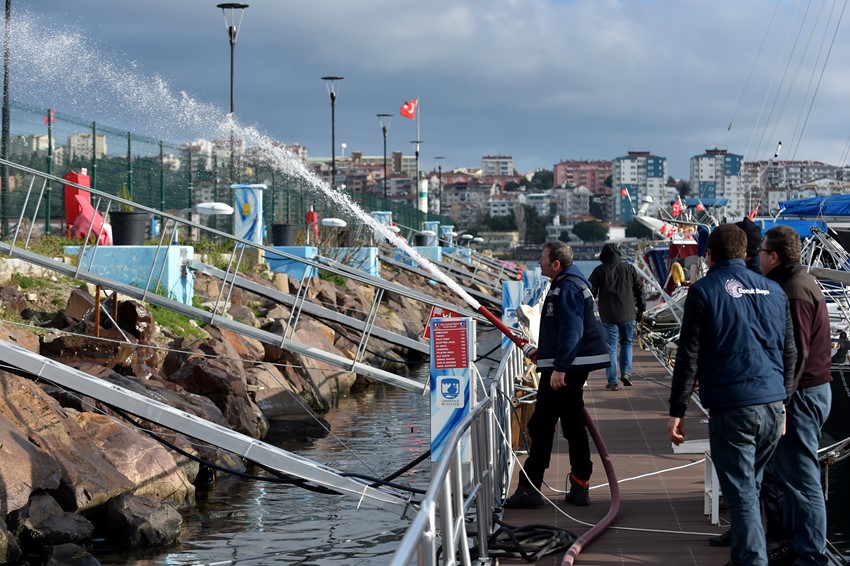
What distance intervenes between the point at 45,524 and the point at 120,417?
3.29 m

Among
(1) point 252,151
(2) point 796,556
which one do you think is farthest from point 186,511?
(1) point 252,151

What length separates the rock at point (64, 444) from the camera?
12023 millimetres

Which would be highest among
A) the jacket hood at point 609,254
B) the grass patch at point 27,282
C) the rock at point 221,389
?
the jacket hood at point 609,254

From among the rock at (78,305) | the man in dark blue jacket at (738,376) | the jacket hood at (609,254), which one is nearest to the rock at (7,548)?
the man in dark blue jacket at (738,376)

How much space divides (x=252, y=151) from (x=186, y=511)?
33.8m

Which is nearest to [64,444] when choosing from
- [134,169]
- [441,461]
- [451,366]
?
[451,366]

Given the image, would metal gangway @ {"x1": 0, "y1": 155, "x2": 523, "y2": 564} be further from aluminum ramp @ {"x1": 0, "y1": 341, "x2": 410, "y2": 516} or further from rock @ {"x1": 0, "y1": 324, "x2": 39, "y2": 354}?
rock @ {"x1": 0, "y1": 324, "x2": 39, "y2": 354}

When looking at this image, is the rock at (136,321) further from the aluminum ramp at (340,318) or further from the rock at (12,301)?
the rock at (12,301)

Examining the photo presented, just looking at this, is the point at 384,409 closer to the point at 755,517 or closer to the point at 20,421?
the point at 20,421

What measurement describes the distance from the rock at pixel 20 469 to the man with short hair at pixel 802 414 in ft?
22.1

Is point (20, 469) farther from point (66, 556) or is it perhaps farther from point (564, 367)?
point (564, 367)

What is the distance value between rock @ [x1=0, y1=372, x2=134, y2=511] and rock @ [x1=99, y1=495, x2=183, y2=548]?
21 centimetres

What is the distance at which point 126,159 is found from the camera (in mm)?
31609

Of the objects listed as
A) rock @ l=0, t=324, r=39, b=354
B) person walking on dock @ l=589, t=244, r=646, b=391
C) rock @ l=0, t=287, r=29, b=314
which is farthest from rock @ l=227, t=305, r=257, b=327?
person walking on dock @ l=589, t=244, r=646, b=391
